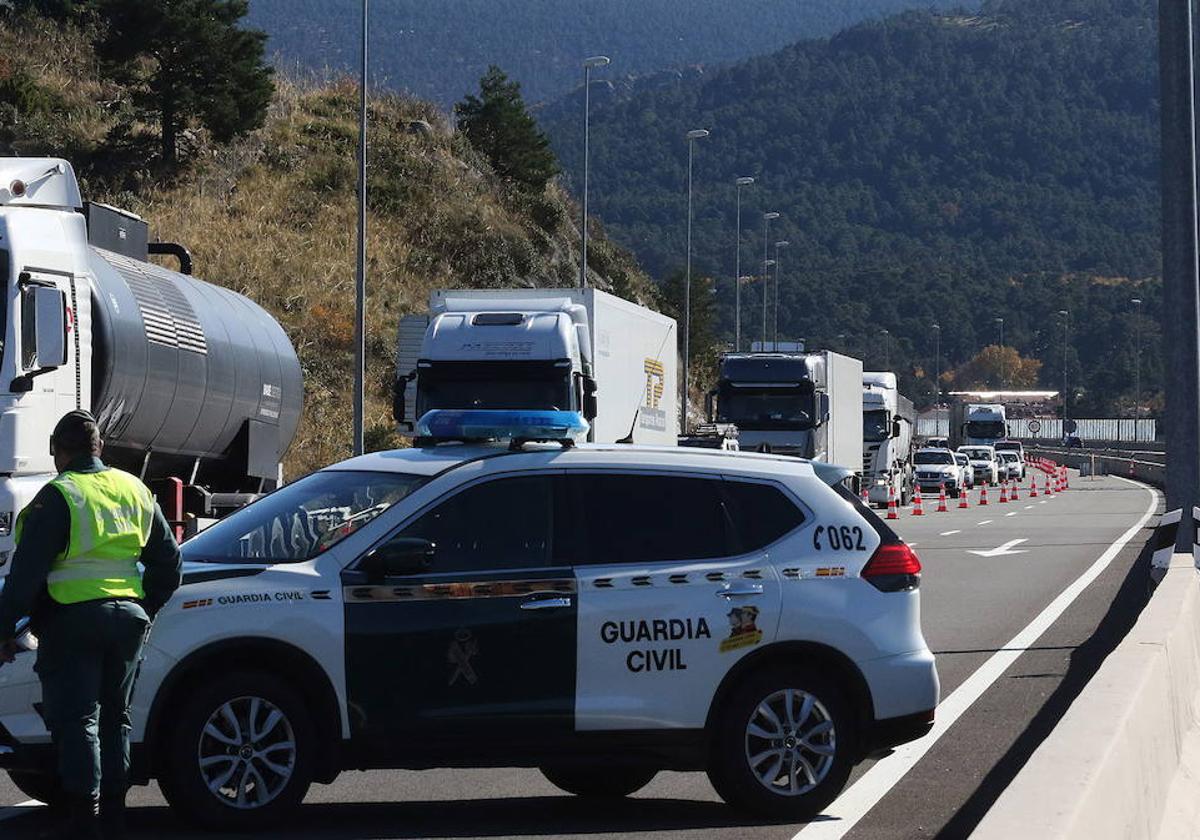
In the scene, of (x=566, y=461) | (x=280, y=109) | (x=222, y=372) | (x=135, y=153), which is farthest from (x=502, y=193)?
(x=566, y=461)

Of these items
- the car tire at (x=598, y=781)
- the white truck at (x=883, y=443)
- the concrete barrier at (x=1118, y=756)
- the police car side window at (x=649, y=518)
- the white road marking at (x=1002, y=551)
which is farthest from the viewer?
the white truck at (x=883, y=443)

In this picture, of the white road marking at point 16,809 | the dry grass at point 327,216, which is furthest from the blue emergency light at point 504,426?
the dry grass at point 327,216

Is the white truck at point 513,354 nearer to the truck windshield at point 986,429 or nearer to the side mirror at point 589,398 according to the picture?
the side mirror at point 589,398

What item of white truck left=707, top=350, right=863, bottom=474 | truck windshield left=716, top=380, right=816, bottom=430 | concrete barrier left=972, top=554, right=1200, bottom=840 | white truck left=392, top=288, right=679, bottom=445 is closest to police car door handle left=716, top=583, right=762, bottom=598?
concrete barrier left=972, top=554, right=1200, bottom=840

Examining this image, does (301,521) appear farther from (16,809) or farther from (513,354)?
(513,354)

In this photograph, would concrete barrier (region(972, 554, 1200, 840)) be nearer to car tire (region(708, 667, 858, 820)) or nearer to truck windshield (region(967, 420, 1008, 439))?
car tire (region(708, 667, 858, 820))

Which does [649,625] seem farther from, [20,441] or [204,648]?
[20,441]

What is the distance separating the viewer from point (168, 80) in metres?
56.1

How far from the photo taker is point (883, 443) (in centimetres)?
5241

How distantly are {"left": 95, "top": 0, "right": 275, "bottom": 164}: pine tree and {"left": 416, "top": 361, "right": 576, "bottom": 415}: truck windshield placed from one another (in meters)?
32.0

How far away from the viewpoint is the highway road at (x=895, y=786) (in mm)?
9000

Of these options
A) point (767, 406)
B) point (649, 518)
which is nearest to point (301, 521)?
point (649, 518)

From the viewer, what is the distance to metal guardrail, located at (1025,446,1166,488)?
82.9 m

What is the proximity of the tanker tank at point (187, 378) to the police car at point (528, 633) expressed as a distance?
25.5 ft
